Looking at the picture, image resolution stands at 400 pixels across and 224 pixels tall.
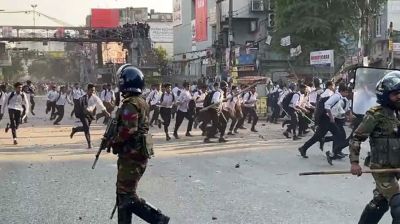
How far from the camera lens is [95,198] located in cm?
837

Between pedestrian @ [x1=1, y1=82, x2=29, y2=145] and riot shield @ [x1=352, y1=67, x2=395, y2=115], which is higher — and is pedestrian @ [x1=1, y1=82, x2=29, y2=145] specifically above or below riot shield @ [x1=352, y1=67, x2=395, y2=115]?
below

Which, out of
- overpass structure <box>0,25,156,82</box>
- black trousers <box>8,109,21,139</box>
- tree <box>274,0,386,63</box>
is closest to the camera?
black trousers <box>8,109,21,139</box>

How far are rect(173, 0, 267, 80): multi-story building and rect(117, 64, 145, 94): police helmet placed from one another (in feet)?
94.1

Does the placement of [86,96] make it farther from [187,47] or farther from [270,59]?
[187,47]

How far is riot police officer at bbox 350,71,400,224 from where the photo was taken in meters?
5.30

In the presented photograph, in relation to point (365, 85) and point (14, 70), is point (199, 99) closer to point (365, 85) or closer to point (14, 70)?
point (365, 85)

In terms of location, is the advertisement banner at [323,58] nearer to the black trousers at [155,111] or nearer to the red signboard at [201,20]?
the black trousers at [155,111]

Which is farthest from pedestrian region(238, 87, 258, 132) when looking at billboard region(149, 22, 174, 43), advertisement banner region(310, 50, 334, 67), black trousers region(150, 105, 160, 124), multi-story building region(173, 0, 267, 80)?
billboard region(149, 22, 174, 43)

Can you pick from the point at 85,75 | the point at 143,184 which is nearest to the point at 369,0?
the point at 143,184

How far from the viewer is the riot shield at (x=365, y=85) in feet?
26.7

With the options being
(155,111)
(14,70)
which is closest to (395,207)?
(155,111)

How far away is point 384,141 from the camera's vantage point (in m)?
5.32

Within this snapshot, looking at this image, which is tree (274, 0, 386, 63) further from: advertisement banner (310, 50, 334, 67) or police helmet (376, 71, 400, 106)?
police helmet (376, 71, 400, 106)

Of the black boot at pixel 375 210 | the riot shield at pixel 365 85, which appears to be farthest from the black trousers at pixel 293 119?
→ the black boot at pixel 375 210
